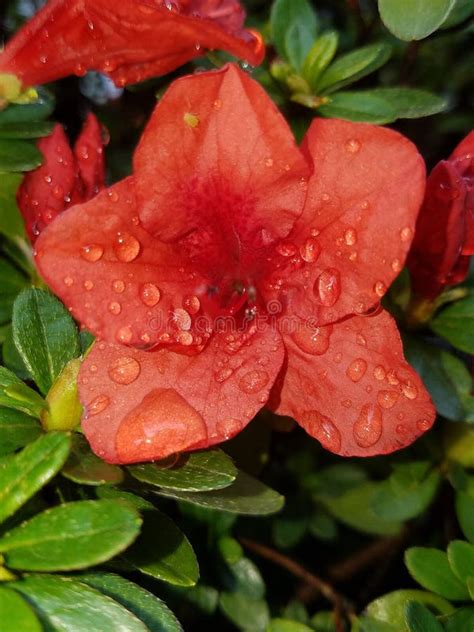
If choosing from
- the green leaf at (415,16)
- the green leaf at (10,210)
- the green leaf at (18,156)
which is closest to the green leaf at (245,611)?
the green leaf at (10,210)

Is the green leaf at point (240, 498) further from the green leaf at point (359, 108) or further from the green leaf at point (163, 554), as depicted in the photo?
the green leaf at point (359, 108)

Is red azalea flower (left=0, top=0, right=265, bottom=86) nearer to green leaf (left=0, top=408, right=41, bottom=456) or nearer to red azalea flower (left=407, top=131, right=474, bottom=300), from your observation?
red azalea flower (left=407, top=131, right=474, bottom=300)

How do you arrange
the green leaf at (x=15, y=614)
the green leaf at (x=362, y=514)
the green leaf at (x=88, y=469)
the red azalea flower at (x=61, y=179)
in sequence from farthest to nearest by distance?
the green leaf at (x=362, y=514) < the red azalea flower at (x=61, y=179) < the green leaf at (x=88, y=469) < the green leaf at (x=15, y=614)

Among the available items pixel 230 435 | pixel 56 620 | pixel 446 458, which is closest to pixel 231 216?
pixel 230 435

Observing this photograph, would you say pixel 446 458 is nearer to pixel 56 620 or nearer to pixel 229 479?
pixel 229 479

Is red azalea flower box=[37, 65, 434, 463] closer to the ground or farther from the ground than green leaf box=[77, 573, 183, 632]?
farther from the ground

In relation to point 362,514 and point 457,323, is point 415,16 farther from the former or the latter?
point 362,514

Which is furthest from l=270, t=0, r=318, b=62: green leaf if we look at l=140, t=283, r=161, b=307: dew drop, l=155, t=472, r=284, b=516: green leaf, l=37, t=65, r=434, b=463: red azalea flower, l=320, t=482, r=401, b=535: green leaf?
l=320, t=482, r=401, b=535: green leaf
